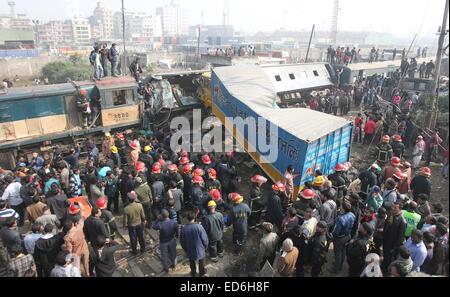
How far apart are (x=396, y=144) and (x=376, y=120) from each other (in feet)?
10.1

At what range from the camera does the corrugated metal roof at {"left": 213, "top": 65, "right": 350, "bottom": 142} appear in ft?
33.8

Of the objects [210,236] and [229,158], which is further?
[229,158]

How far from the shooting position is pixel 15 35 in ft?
226

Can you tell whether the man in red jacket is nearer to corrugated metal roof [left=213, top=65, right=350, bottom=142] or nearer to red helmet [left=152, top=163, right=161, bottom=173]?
corrugated metal roof [left=213, top=65, right=350, bottom=142]

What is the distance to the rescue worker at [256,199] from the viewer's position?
8711 mm

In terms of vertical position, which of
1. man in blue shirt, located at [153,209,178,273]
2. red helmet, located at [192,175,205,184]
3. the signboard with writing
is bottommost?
man in blue shirt, located at [153,209,178,273]

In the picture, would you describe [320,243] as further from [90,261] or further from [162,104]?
[162,104]

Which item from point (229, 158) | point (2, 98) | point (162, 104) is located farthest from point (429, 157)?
point (2, 98)

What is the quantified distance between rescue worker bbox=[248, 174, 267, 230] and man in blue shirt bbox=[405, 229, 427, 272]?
3668mm

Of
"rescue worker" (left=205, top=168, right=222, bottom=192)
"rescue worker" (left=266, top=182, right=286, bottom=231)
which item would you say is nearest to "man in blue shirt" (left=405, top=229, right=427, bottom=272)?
"rescue worker" (left=266, top=182, right=286, bottom=231)

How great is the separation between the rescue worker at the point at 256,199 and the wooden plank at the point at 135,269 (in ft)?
10.2

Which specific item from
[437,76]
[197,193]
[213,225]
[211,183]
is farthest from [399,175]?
[437,76]

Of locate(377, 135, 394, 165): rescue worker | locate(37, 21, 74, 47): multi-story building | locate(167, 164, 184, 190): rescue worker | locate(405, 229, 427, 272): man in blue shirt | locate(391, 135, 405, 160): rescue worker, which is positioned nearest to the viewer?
locate(405, 229, 427, 272): man in blue shirt

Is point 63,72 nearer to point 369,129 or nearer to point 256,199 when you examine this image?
point 369,129
